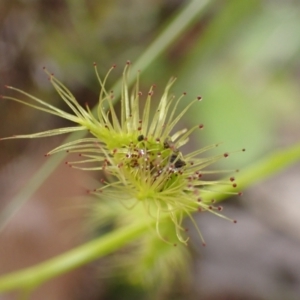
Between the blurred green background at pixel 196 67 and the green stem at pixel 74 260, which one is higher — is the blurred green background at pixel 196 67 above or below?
above

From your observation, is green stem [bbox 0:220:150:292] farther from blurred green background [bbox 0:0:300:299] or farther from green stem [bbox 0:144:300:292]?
blurred green background [bbox 0:0:300:299]

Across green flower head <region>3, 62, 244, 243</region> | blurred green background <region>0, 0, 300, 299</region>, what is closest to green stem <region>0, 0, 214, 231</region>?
blurred green background <region>0, 0, 300, 299</region>

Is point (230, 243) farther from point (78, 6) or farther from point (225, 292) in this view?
point (78, 6)

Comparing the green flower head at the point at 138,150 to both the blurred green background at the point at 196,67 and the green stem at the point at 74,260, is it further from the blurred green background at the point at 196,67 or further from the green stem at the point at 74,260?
the blurred green background at the point at 196,67

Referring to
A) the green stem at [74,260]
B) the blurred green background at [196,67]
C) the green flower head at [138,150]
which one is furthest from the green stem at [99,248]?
the blurred green background at [196,67]

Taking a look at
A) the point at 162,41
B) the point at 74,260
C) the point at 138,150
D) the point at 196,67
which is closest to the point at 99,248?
the point at 74,260

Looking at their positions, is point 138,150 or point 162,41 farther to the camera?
point 162,41

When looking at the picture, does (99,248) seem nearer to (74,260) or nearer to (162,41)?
(74,260)

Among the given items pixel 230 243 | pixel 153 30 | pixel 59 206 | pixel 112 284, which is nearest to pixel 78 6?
pixel 153 30
